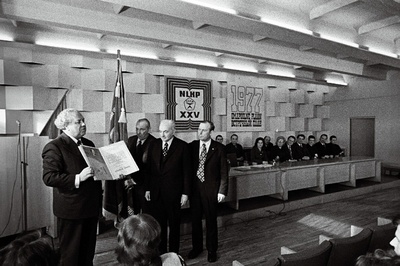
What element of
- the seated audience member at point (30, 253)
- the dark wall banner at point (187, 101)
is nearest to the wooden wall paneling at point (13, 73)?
the dark wall banner at point (187, 101)

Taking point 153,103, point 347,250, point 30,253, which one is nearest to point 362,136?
point 153,103

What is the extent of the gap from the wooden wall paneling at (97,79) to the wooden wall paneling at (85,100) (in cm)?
11

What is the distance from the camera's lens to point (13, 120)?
16.4 feet

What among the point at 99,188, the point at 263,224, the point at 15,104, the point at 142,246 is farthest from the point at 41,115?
the point at 142,246

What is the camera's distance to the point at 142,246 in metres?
1.31

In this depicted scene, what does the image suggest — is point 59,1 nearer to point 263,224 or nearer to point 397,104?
point 263,224

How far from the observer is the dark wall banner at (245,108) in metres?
7.79

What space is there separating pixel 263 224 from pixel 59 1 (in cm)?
405

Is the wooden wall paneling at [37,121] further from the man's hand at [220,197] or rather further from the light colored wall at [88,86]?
the man's hand at [220,197]

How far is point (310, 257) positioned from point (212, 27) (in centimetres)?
379

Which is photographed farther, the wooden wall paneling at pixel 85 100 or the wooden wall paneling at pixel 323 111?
the wooden wall paneling at pixel 323 111

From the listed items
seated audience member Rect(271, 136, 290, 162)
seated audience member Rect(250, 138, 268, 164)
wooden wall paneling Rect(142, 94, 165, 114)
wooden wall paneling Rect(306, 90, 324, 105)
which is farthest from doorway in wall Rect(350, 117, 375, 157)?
wooden wall paneling Rect(142, 94, 165, 114)

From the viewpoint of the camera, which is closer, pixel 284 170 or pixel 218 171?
pixel 218 171

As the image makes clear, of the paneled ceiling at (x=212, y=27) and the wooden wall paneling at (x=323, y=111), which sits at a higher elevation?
the paneled ceiling at (x=212, y=27)
